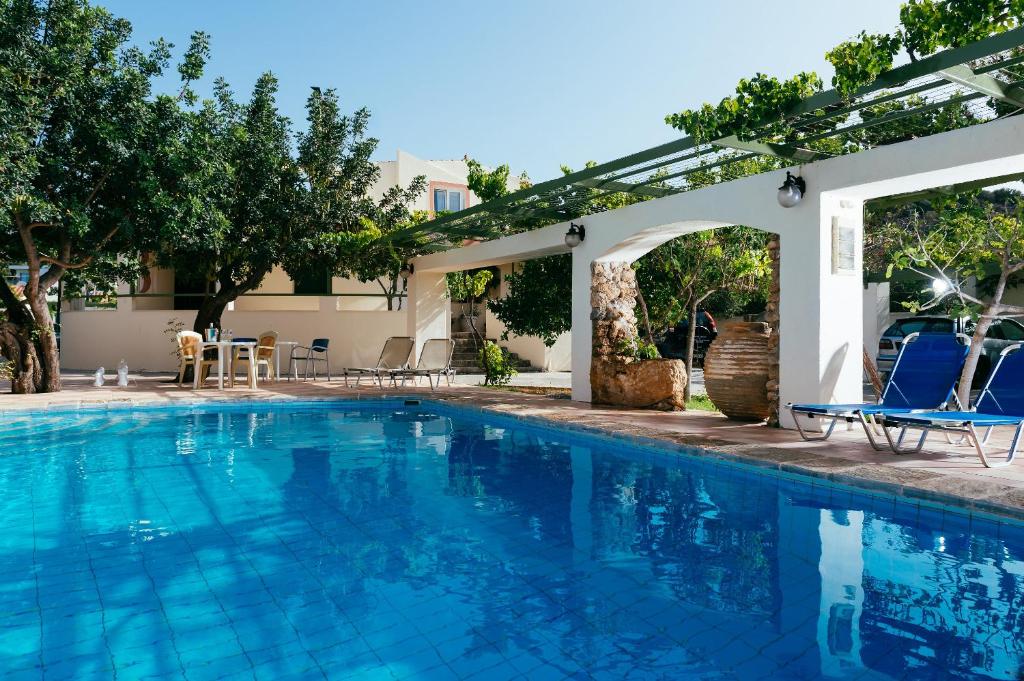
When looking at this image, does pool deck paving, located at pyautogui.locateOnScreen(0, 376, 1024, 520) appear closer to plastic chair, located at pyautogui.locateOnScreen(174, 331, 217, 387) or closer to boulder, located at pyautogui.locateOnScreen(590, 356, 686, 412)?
boulder, located at pyautogui.locateOnScreen(590, 356, 686, 412)

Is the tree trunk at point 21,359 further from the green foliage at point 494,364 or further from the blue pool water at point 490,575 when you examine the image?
the green foliage at point 494,364

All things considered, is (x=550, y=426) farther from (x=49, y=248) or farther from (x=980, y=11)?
(x=49, y=248)

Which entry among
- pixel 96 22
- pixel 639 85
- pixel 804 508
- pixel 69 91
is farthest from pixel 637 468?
pixel 96 22

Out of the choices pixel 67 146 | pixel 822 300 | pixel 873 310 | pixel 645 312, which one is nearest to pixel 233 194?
pixel 67 146

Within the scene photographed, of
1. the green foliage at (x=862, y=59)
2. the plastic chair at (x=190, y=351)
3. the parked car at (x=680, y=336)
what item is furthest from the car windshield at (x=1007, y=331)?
the plastic chair at (x=190, y=351)

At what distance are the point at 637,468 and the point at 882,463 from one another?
2.03m

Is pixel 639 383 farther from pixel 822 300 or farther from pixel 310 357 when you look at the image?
pixel 310 357

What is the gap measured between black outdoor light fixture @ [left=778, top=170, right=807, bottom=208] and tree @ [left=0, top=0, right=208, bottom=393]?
931 centimetres

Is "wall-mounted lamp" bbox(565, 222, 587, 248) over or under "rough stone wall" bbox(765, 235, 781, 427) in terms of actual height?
over

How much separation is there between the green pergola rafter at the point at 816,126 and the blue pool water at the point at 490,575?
3.24 m

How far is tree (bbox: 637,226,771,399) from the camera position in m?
11.6

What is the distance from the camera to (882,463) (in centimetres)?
584

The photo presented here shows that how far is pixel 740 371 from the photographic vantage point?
28.6 feet

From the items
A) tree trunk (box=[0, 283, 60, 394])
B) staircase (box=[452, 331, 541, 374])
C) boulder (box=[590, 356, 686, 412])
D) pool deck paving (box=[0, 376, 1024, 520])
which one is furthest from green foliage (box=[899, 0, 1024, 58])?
staircase (box=[452, 331, 541, 374])
